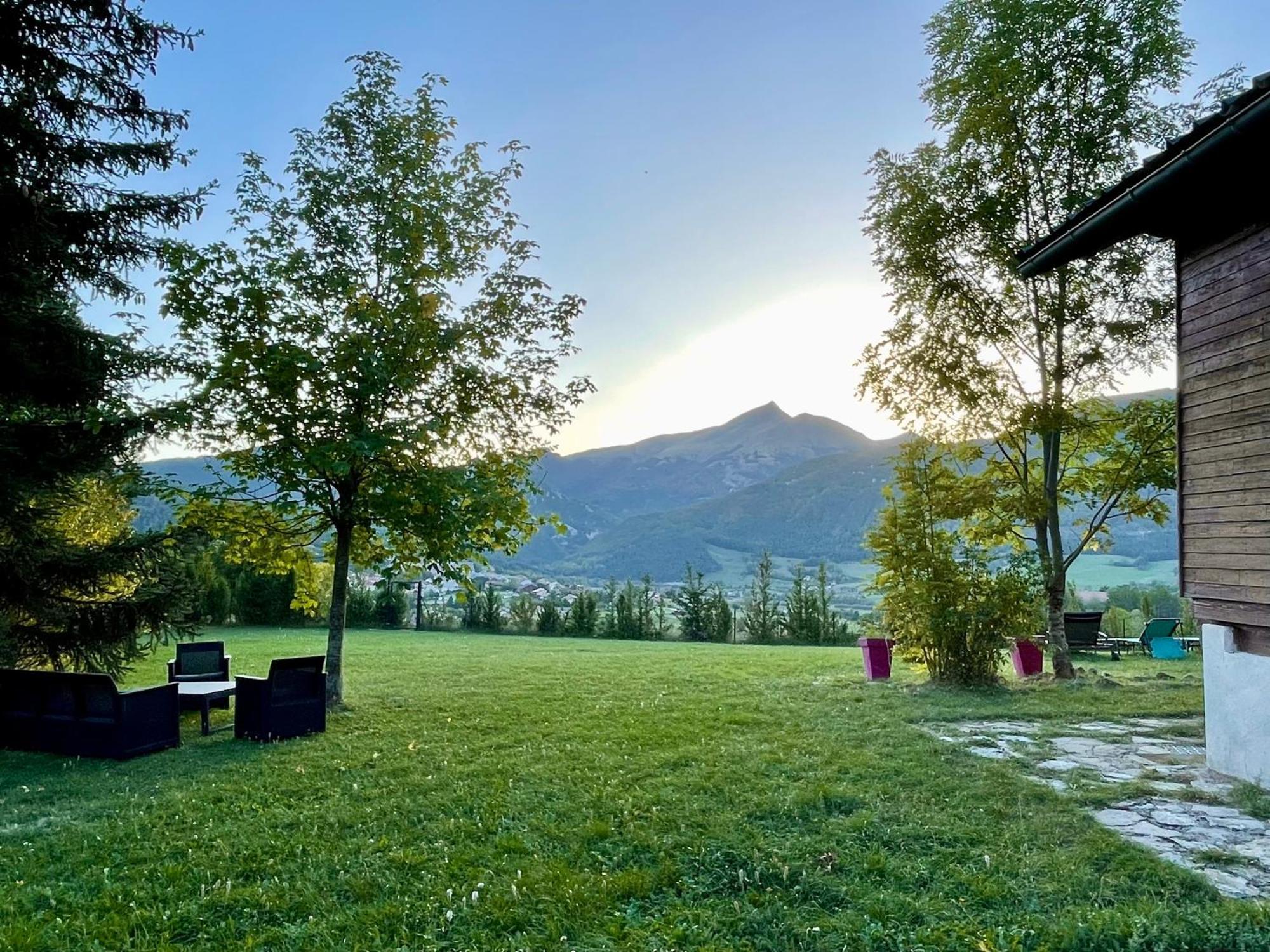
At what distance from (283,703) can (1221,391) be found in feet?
27.5

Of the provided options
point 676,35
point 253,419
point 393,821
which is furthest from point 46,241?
point 676,35

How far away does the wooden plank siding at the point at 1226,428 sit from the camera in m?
4.94

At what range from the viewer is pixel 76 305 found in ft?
23.6

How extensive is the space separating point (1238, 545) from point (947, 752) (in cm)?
259

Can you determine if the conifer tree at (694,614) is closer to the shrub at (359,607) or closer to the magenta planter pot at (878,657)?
the shrub at (359,607)

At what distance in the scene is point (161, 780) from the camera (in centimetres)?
559

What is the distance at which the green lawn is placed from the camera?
3.10 metres

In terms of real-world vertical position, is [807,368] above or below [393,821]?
above

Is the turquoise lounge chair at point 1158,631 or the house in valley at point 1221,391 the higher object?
the house in valley at point 1221,391

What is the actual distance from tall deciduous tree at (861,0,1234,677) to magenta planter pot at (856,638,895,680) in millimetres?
2352

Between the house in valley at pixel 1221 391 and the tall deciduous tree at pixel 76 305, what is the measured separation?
27.2 ft

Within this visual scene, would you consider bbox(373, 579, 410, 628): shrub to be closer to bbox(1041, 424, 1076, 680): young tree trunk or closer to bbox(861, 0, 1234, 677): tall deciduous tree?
bbox(861, 0, 1234, 677): tall deciduous tree

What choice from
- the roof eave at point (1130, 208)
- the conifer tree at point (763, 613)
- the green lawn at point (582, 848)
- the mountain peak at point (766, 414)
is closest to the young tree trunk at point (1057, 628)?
the green lawn at point (582, 848)

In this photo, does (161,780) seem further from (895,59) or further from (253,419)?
(895,59)
